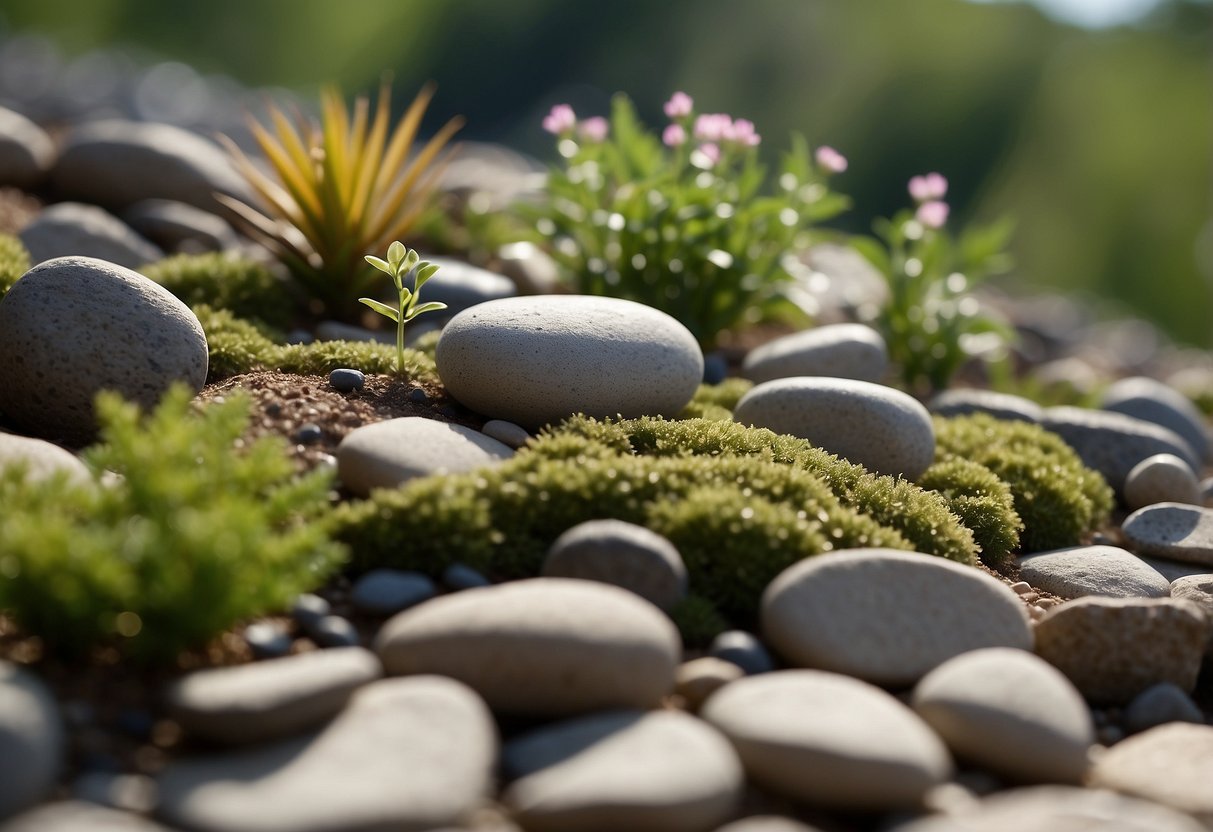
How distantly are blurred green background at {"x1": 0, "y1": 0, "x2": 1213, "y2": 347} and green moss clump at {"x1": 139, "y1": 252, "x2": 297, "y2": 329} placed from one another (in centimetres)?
3711

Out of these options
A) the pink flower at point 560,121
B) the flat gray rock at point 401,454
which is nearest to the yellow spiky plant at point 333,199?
the pink flower at point 560,121

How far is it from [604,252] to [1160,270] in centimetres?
4933

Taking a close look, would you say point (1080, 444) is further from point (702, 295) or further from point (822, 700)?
point (822, 700)

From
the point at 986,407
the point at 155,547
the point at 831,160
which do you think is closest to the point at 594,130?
the point at 831,160

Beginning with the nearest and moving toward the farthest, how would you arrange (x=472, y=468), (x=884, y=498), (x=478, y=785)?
1. (x=478, y=785)
2. (x=472, y=468)
3. (x=884, y=498)

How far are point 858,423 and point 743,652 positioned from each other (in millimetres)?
2116

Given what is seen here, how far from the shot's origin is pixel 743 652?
3867 millimetres

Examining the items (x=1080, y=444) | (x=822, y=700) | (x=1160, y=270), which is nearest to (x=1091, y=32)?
(x=1160, y=270)

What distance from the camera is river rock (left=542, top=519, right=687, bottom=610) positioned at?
155 inches

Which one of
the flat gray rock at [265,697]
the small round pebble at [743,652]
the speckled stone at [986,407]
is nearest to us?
the flat gray rock at [265,697]

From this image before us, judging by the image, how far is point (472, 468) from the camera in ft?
14.9

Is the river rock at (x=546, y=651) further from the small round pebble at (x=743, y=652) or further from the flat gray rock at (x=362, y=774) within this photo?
the small round pebble at (x=743, y=652)

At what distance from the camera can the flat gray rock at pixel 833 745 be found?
3.05 meters

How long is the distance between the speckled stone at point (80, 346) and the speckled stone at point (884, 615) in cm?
302
